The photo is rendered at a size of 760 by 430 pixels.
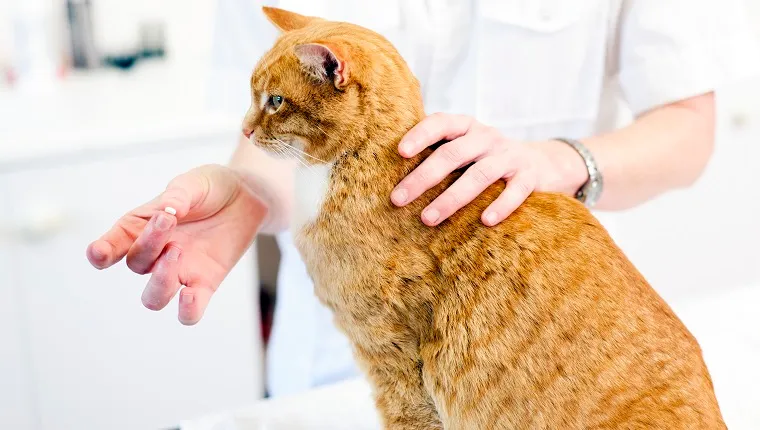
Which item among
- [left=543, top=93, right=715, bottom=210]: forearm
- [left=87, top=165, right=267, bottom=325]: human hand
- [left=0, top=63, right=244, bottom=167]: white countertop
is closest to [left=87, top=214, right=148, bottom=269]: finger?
[left=87, top=165, right=267, bottom=325]: human hand

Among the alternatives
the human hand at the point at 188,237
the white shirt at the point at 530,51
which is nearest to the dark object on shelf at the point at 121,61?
the white shirt at the point at 530,51

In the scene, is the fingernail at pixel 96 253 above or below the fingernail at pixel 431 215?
below

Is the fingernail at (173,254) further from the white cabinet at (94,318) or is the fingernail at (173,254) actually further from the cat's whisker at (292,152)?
the white cabinet at (94,318)

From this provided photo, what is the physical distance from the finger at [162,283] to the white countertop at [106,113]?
2.23 ft

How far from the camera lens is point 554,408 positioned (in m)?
0.61

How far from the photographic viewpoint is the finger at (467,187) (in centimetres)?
64

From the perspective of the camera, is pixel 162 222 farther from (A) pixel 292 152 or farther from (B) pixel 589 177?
(B) pixel 589 177

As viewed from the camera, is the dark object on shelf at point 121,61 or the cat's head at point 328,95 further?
the dark object on shelf at point 121,61

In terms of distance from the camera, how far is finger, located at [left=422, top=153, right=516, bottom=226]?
0.64 meters

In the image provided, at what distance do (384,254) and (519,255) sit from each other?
117mm

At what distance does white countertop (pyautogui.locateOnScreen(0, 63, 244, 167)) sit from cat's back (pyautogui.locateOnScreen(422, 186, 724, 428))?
30.8 inches

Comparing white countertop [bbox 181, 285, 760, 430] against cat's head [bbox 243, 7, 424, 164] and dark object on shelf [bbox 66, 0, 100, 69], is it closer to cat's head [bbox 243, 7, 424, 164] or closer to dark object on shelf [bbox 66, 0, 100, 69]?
cat's head [bbox 243, 7, 424, 164]

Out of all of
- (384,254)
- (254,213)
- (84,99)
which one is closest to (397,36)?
(254,213)

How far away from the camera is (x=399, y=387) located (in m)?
0.68
